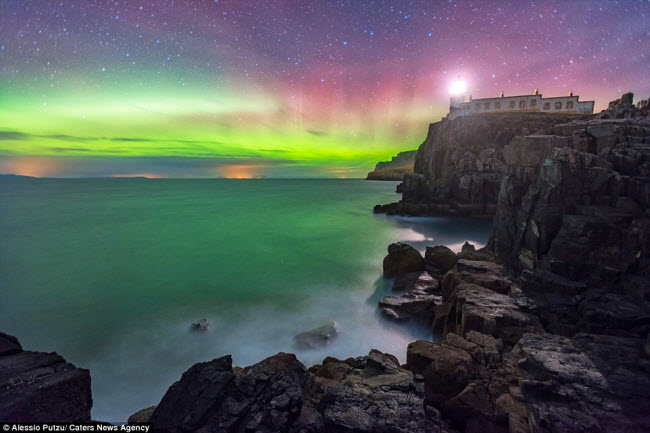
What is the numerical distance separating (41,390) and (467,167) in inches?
1952

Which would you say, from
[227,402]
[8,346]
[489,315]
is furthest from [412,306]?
[8,346]

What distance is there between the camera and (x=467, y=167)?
44.3 meters

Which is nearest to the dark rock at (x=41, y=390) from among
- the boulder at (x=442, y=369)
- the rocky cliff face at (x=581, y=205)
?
the boulder at (x=442, y=369)

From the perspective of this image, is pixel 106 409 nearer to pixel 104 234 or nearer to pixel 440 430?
pixel 440 430

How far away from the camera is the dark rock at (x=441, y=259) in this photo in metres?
15.6

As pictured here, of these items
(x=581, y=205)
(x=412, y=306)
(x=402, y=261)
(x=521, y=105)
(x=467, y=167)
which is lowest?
(x=412, y=306)

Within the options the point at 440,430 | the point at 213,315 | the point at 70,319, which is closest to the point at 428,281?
the point at 440,430

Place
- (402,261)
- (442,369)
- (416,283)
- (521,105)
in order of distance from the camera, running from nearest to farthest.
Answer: (442,369) → (416,283) → (402,261) → (521,105)

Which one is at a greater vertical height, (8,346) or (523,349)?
(8,346)

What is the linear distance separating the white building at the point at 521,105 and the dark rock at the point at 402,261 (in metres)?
53.5

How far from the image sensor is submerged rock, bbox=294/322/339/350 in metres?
10.6

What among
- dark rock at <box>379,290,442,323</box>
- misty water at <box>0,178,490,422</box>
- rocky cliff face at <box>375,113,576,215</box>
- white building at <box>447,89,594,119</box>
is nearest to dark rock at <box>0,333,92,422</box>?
misty water at <box>0,178,490,422</box>

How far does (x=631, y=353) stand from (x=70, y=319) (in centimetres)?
1943

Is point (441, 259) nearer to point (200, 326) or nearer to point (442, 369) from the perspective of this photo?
point (442, 369)
